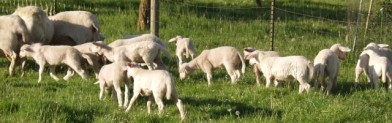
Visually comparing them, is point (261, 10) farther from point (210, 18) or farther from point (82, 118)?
point (82, 118)

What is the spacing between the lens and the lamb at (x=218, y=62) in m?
11.3

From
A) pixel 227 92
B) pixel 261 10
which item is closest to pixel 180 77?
pixel 227 92

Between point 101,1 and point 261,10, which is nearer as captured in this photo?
point 101,1

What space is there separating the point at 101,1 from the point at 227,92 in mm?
11083

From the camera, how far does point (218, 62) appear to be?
11.5 m

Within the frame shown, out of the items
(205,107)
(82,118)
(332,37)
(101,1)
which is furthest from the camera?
(101,1)

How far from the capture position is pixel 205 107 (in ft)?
30.4

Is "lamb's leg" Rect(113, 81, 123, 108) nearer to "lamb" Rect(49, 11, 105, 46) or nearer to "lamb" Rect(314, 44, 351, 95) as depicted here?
"lamb" Rect(314, 44, 351, 95)

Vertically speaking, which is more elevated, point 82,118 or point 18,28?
point 18,28

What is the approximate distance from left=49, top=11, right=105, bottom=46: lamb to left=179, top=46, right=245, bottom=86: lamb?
238 centimetres

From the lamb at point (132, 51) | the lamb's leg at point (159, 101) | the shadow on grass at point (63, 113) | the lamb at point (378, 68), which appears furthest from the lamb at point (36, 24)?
the lamb at point (378, 68)

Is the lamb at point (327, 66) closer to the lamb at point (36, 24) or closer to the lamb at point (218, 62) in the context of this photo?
the lamb at point (218, 62)

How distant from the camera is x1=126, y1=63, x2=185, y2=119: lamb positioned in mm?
8406

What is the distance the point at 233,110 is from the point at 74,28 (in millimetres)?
4982
